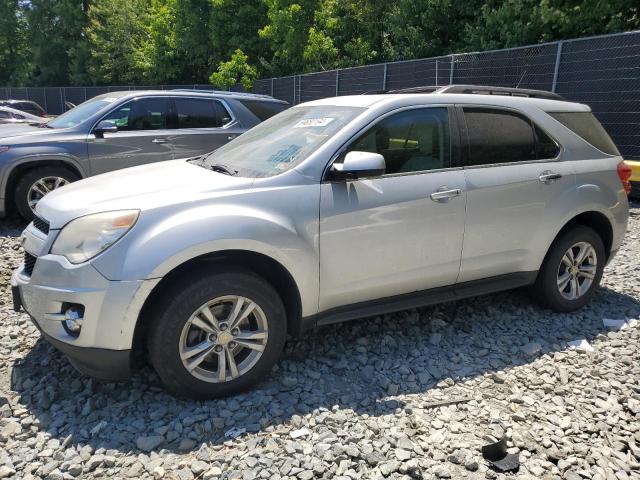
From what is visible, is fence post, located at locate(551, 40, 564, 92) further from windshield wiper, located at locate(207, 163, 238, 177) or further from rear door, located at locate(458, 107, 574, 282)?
windshield wiper, located at locate(207, 163, 238, 177)

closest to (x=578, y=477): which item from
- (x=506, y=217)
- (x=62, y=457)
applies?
(x=506, y=217)

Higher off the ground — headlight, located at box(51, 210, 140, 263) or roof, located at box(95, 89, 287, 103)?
roof, located at box(95, 89, 287, 103)

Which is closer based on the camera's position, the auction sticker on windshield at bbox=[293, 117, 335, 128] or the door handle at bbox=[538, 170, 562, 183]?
the auction sticker on windshield at bbox=[293, 117, 335, 128]

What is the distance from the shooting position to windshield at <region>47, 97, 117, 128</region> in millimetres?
7076

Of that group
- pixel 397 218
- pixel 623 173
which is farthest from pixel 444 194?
pixel 623 173

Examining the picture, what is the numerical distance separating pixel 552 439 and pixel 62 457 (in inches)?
101

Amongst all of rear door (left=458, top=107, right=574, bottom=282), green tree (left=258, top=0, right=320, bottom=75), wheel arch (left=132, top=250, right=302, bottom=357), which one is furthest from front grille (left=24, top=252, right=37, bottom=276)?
green tree (left=258, top=0, right=320, bottom=75)

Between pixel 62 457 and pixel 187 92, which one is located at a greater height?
pixel 187 92

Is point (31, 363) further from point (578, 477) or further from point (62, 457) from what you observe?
point (578, 477)

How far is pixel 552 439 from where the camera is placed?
2834 mm

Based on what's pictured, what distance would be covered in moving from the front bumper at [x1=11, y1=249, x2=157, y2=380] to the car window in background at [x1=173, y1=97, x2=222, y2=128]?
4.92 meters

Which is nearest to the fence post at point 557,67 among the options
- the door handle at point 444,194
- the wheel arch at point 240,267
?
the door handle at point 444,194

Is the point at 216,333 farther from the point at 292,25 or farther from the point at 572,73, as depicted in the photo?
the point at 292,25

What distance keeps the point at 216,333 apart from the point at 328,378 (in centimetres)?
84
